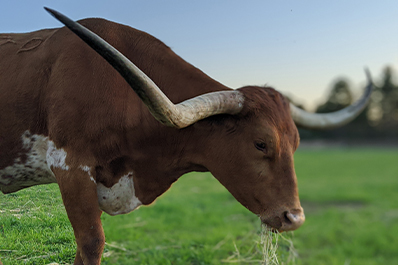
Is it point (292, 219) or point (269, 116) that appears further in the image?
point (269, 116)

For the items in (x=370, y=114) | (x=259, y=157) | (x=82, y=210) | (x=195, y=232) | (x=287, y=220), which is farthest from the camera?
(x=370, y=114)

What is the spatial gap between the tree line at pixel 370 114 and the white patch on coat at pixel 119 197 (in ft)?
165

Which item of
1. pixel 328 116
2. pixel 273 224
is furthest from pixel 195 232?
pixel 273 224

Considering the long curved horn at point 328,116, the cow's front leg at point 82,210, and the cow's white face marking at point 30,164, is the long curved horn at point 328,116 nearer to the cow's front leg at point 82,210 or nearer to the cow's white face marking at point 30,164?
the cow's front leg at point 82,210

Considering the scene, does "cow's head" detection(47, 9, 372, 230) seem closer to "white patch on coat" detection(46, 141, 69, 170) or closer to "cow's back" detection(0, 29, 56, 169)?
"white patch on coat" detection(46, 141, 69, 170)

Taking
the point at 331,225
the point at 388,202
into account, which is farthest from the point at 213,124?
the point at 388,202

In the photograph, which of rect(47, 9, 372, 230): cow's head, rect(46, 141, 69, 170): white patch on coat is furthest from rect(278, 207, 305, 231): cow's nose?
rect(46, 141, 69, 170): white patch on coat

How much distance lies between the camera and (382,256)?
23.1 feet

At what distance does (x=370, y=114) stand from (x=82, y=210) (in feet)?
239

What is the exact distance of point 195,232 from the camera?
601 cm

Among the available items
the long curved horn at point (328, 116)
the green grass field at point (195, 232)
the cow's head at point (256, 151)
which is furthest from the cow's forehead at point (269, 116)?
the green grass field at point (195, 232)

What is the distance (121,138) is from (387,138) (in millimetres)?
62049

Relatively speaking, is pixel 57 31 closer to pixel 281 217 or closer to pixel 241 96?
pixel 241 96

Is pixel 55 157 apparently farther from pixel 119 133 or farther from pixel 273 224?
pixel 273 224
